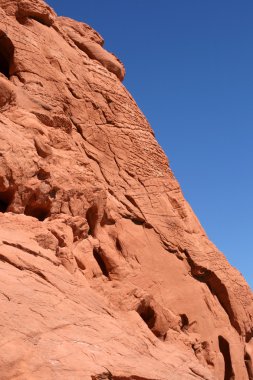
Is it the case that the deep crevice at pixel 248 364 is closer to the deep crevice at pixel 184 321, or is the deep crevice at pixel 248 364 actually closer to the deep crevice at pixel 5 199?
the deep crevice at pixel 184 321

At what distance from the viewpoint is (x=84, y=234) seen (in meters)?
11.2

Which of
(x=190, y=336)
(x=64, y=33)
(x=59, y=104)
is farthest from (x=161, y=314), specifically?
(x=64, y=33)

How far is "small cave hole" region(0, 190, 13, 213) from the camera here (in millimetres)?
9638

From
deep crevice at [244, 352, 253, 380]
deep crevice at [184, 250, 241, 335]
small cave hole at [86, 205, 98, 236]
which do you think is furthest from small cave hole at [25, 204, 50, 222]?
deep crevice at [244, 352, 253, 380]

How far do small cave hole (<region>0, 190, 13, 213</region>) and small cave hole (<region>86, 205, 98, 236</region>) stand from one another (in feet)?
7.83

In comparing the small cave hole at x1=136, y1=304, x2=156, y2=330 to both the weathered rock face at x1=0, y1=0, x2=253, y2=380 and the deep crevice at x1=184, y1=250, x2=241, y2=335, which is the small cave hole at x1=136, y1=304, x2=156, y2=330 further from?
the deep crevice at x1=184, y1=250, x2=241, y2=335

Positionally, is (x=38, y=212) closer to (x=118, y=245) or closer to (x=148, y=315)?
(x=118, y=245)

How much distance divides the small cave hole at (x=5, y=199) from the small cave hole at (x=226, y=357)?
7.06m

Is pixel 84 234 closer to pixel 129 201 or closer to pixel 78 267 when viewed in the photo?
pixel 78 267

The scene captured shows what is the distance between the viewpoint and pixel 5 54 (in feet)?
43.4

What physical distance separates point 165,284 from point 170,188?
10.2ft

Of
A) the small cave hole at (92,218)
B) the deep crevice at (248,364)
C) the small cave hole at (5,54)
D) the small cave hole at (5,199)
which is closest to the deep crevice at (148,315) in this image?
the small cave hole at (92,218)

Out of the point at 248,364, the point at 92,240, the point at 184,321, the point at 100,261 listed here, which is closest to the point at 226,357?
the point at 248,364

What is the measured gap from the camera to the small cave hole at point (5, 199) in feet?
31.6
